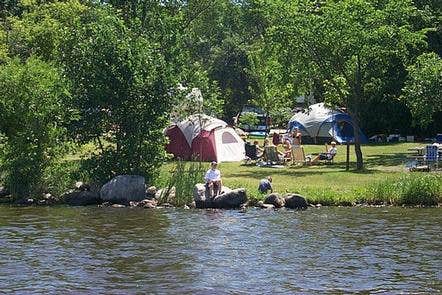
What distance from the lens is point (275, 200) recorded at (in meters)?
22.5

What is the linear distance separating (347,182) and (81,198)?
9.10 meters

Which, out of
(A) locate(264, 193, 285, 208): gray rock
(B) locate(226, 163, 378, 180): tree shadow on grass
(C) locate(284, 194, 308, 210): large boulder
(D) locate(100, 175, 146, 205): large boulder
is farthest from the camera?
(B) locate(226, 163, 378, 180): tree shadow on grass

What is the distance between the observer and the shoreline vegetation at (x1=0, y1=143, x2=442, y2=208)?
2283 cm

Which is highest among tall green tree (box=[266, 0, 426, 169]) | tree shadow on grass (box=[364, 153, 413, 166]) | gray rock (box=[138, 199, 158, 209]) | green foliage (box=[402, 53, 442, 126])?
tall green tree (box=[266, 0, 426, 169])

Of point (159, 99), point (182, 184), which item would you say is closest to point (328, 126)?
point (159, 99)

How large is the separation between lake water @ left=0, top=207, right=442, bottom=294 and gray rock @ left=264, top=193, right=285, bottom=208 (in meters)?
0.71

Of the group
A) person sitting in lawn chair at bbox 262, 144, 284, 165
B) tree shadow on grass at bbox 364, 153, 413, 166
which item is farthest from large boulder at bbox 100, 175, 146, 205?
tree shadow on grass at bbox 364, 153, 413, 166

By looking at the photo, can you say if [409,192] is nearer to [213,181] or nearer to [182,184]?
[213,181]

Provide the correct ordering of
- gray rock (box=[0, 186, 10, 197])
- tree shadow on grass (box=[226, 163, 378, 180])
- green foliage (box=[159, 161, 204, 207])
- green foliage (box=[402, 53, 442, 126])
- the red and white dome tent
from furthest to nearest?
1. the red and white dome tent
2. green foliage (box=[402, 53, 442, 126])
3. tree shadow on grass (box=[226, 163, 378, 180])
4. gray rock (box=[0, 186, 10, 197])
5. green foliage (box=[159, 161, 204, 207])

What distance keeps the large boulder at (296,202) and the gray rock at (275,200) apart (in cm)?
16

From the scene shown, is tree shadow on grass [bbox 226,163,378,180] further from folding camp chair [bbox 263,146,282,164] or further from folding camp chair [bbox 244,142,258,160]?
folding camp chair [bbox 244,142,258,160]

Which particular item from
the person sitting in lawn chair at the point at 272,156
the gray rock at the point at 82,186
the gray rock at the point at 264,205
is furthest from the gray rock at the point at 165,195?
the person sitting in lawn chair at the point at 272,156

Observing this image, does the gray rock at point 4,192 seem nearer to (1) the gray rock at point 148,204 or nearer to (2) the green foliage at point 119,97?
(2) the green foliage at point 119,97

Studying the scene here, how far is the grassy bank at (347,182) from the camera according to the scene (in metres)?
22.8
